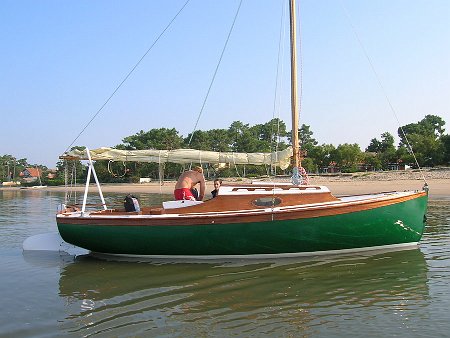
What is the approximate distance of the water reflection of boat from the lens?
7.41 metres

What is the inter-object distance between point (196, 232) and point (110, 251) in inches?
92.2

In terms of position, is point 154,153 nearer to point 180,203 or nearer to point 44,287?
point 180,203

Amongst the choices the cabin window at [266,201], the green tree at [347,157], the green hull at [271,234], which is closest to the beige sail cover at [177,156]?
the green hull at [271,234]

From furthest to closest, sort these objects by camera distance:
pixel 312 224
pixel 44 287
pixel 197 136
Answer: pixel 197 136 < pixel 312 224 < pixel 44 287

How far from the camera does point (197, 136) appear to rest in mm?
75438

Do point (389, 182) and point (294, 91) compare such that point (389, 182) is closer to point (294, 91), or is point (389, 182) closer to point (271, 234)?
point (294, 91)

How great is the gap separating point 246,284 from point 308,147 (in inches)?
2663

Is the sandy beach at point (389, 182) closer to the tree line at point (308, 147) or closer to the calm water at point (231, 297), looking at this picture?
the tree line at point (308, 147)

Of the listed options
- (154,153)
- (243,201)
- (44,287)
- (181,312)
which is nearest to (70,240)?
(44,287)

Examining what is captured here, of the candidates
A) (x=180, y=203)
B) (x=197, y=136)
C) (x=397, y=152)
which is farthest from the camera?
(x=197, y=136)

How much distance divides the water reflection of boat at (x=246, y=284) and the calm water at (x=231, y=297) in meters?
0.02

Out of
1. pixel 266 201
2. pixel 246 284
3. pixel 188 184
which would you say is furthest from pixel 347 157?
pixel 246 284

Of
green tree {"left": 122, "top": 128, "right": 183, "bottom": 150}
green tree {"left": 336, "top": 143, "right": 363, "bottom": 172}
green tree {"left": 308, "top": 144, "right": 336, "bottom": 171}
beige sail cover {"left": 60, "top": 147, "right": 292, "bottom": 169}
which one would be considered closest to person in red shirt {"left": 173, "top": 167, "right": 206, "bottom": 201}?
beige sail cover {"left": 60, "top": 147, "right": 292, "bottom": 169}

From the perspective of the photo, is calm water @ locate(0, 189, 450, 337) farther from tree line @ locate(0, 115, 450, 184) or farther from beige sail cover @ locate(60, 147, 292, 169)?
tree line @ locate(0, 115, 450, 184)
